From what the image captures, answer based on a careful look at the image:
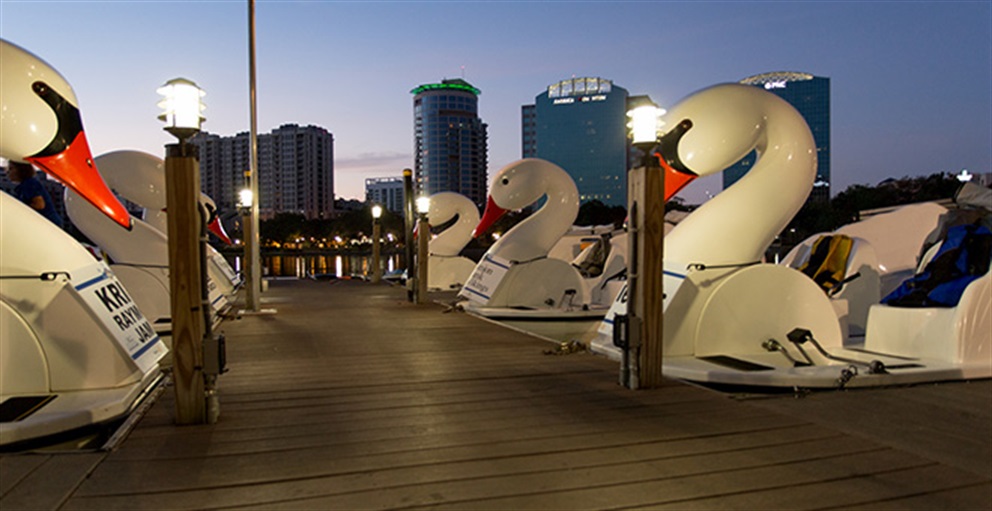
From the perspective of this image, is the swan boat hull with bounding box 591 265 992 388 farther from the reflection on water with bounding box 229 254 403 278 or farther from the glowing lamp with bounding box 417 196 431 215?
the reflection on water with bounding box 229 254 403 278

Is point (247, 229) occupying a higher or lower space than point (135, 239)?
higher

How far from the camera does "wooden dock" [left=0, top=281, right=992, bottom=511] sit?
8.82ft

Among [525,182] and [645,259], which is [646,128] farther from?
[525,182]

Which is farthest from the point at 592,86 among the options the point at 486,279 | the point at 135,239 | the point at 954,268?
the point at 954,268

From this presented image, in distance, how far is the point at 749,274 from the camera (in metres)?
5.71

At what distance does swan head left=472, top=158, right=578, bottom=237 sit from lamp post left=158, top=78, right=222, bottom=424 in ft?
27.0

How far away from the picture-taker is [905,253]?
9.81 meters

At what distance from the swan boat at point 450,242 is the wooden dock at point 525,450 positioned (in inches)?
434

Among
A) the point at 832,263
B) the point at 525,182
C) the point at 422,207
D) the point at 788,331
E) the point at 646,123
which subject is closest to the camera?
the point at 646,123

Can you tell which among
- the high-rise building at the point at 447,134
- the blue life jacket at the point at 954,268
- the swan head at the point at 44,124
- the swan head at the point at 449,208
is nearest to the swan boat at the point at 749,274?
the blue life jacket at the point at 954,268

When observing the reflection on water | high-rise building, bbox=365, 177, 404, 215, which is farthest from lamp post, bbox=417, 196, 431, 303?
high-rise building, bbox=365, 177, 404, 215

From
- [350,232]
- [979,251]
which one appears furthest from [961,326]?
[350,232]

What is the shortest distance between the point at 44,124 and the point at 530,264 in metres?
7.68

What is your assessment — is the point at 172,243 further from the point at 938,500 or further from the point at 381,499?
the point at 938,500
